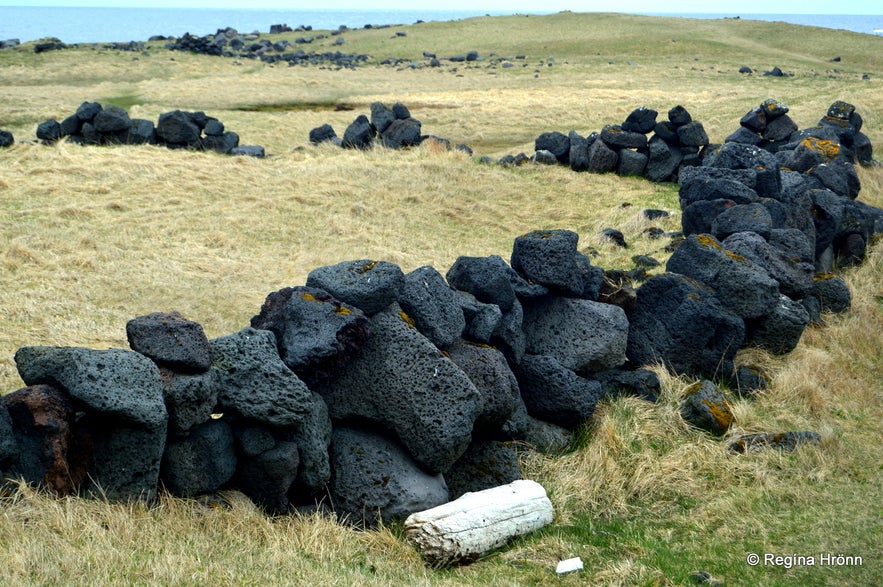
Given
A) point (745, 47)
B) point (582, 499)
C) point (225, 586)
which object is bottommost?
point (582, 499)

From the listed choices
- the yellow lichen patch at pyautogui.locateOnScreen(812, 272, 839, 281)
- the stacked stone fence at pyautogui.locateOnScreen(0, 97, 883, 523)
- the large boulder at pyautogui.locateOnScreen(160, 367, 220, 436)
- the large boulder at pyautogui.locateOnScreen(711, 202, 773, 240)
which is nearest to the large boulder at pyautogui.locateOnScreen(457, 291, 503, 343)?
the stacked stone fence at pyautogui.locateOnScreen(0, 97, 883, 523)

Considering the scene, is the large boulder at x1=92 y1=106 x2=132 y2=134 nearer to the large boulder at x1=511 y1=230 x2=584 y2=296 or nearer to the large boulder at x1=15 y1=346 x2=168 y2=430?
the large boulder at x1=511 y1=230 x2=584 y2=296

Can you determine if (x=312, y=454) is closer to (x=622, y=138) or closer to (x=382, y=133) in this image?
(x=622, y=138)

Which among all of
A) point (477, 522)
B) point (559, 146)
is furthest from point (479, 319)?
point (559, 146)

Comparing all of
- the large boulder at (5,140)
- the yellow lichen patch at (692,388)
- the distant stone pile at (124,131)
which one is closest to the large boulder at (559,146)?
the distant stone pile at (124,131)

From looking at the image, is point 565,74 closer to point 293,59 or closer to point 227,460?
point 293,59

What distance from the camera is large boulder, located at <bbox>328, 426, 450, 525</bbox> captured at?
7.97 metres

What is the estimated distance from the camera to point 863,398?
11.1 meters

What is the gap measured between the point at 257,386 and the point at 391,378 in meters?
1.36

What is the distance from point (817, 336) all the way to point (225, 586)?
32.9ft

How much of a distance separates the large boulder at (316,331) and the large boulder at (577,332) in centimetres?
299

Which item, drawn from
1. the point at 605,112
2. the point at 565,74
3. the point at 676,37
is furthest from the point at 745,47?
the point at 605,112

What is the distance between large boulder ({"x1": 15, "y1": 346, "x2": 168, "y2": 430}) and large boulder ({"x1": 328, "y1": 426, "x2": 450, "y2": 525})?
1857 millimetres

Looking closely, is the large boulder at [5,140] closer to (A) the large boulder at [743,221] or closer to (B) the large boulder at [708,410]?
(A) the large boulder at [743,221]
